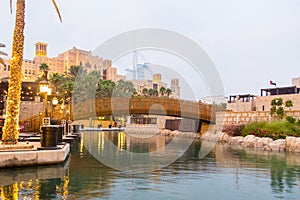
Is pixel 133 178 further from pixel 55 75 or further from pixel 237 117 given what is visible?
pixel 55 75

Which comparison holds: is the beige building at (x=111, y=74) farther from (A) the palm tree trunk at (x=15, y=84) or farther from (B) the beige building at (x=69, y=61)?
(A) the palm tree trunk at (x=15, y=84)

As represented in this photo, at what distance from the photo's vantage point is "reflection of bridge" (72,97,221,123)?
116 feet

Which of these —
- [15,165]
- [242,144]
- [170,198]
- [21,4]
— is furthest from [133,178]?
[242,144]

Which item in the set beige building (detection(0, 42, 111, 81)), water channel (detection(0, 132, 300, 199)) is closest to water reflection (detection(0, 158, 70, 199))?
water channel (detection(0, 132, 300, 199))

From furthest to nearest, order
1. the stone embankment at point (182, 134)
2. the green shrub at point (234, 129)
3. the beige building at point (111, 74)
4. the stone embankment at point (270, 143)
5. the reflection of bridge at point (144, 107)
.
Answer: the beige building at point (111, 74) → the stone embankment at point (182, 134) → the reflection of bridge at point (144, 107) → the green shrub at point (234, 129) → the stone embankment at point (270, 143)

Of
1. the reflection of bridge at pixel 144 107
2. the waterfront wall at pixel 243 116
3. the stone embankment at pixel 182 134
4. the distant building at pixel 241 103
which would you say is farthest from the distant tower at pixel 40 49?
the waterfront wall at pixel 243 116

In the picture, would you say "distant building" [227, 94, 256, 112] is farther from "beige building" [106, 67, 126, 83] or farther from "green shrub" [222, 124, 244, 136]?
"beige building" [106, 67, 126, 83]

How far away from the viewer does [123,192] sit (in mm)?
9023

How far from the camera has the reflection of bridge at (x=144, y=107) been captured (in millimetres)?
35250

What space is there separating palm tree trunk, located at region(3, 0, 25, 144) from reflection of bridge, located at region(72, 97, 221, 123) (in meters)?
20.6

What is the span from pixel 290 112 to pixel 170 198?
27875 mm

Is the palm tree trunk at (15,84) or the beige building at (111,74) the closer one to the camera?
the palm tree trunk at (15,84)

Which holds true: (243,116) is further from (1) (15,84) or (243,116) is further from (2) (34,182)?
(2) (34,182)

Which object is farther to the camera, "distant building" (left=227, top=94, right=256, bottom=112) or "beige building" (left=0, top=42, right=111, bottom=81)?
"beige building" (left=0, top=42, right=111, bottom=81)
